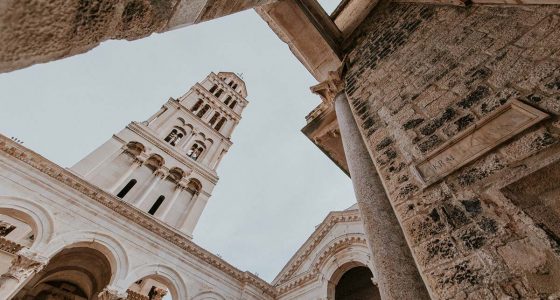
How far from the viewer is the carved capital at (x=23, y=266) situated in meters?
7.88

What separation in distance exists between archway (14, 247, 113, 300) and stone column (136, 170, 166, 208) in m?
3.81

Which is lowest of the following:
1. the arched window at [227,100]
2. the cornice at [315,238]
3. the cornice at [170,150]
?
the cornice at [315,238]

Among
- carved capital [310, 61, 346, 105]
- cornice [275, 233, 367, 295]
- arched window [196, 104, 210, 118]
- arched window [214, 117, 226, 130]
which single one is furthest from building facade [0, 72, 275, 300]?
carved capital [310, 61, 346, 105]

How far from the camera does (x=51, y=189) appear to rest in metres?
9.46

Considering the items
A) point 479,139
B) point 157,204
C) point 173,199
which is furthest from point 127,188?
point 479,139

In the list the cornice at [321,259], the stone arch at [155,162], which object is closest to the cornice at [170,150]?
the stone arch at [155,162]

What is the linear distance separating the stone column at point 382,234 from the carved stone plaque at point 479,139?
0.69 meters

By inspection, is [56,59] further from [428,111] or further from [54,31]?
[428,111]

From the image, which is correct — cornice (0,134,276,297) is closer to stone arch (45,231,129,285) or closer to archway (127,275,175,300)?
stone arch (45,231,129,285)

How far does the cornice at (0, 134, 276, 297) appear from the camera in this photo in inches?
362

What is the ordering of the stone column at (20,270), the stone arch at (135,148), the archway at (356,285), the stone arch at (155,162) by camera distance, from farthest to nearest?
1. the stone arch at (155,162)
2. the stone arch at (135,148)
3. the archway at (356,285)
4. the stone column at (20,270)

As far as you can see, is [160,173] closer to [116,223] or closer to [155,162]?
[155,162]

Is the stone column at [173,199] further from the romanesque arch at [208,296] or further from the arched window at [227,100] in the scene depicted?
the arched window at [227,100]

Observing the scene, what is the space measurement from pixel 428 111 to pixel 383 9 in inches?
149
